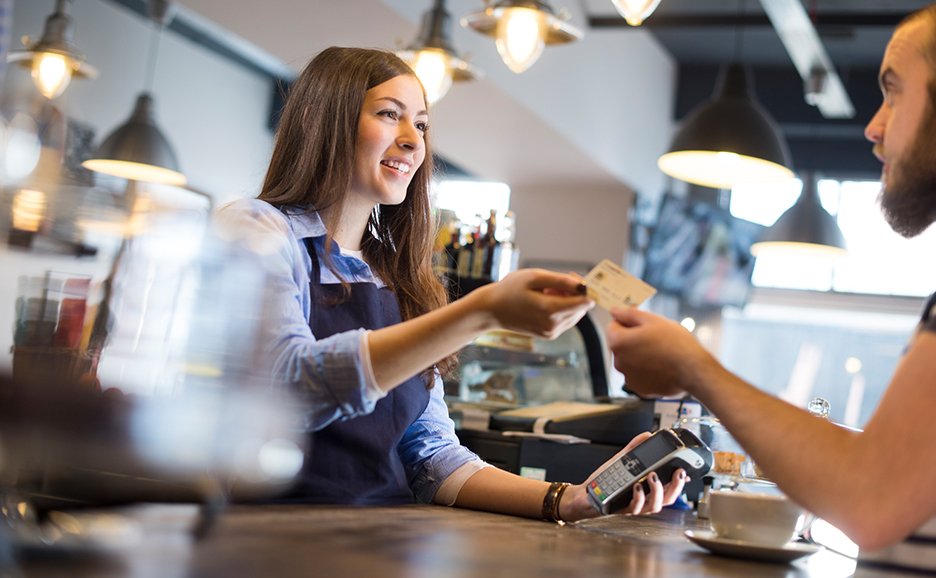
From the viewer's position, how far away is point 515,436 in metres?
2.17

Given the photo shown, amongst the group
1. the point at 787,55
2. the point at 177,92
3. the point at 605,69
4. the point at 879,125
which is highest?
the point at 787,55

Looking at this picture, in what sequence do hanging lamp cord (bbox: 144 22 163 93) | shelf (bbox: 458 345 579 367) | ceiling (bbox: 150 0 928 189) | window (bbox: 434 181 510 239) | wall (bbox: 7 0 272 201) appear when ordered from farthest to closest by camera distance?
window (bbox: 434 181 510 239), hanging lamp cord (bbox: 144 22 163 93), wall (bbox: 7 0 272 201), ceiling (bbox: 150 0 928 189), shelf (bbox: 458 345 579 367)

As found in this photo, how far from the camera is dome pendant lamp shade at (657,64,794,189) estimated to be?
3475mm

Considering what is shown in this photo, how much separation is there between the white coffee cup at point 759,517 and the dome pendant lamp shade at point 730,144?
2.55 metres

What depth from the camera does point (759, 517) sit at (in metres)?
1.13

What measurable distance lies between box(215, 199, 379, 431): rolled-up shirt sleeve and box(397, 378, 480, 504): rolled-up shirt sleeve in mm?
320

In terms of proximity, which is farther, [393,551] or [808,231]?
[808,231]

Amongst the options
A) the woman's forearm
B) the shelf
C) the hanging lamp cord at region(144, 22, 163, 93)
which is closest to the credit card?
the woman's forearm

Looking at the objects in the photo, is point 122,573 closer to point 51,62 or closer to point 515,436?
point 515,436

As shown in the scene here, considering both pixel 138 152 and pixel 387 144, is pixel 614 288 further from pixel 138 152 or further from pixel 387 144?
pixel 138 152

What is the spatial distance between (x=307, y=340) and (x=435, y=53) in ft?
7.41

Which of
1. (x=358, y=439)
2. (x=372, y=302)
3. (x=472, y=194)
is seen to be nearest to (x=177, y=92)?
(x=472, y=194)

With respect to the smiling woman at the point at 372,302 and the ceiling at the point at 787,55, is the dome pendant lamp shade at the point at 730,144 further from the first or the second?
the smiling woman at the point at 372,302

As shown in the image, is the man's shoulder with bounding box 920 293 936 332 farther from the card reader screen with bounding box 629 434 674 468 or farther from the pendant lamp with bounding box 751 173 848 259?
the pendant lamp with bounding box 751 173 848 259
